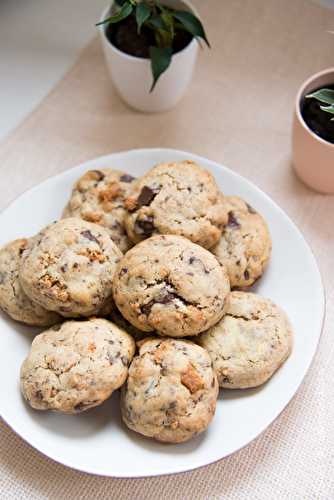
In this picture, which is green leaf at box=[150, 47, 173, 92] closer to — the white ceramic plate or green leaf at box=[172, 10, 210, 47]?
green leaf at box=[172, 10, 210, 47]

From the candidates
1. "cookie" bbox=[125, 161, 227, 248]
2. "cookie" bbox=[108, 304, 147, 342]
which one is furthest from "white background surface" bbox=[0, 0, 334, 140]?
"cookie" bbox=[108, 304, 147, 342]

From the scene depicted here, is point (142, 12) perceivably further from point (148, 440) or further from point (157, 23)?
point (148, 440)

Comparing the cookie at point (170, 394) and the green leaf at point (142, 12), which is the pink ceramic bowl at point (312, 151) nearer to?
the green leaf at point (142, 12)

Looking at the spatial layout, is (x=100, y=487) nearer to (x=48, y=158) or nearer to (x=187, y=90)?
(x=48, y=158)

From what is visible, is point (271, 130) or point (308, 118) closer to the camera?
point (308, 118)

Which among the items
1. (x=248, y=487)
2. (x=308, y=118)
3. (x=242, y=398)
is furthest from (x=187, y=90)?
(x=248, y=487)

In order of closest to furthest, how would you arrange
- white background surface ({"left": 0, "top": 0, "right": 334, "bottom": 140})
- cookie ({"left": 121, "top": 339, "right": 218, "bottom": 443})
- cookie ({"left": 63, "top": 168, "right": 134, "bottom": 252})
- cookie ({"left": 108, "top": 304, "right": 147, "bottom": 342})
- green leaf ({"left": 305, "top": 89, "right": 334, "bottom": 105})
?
1. cookie ({"left": 121, "top": 339, "right": 218, "bottom": 443})
2. cookie ({"left": 108, "top": 304, "right": 147, "bottom": 342})
3. cookie ({"left": 63, "top": 168, "right": 134, "bottom": 252})
4. green leaf ({"left": 305, "top": 89, "right": 334, "bottom": 105})
5. white background surface ({"left": 0, "top": 0, "right": 334, "bottom": 140})
